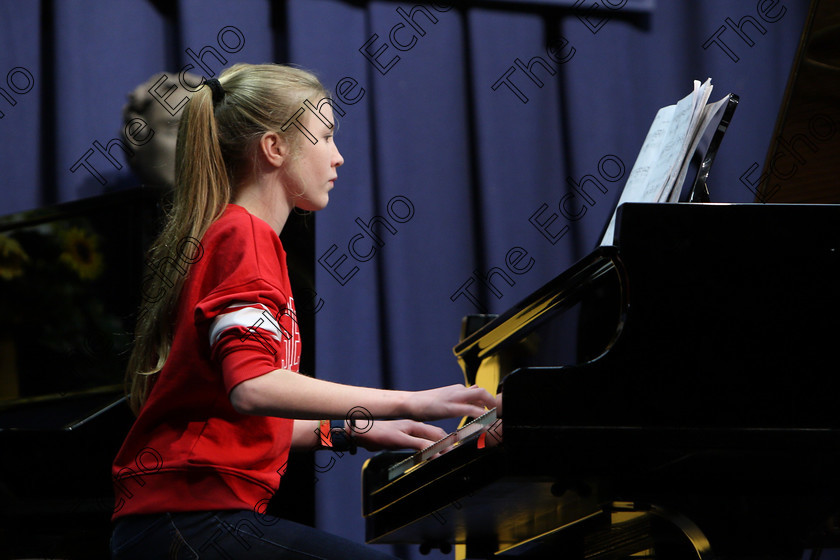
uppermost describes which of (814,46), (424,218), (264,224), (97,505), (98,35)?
(98,35)

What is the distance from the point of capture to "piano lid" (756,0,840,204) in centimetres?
151

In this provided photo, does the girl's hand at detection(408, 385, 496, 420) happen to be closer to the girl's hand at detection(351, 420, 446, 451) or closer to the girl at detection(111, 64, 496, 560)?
the girl at detection(111, 64, 496, 560)

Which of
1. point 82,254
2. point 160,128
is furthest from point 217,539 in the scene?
point 160,128

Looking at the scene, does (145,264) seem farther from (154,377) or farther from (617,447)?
(617,447)

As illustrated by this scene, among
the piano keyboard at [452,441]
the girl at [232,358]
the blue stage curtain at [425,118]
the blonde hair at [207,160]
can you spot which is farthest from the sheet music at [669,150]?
the blue stage curtain at [425,118]

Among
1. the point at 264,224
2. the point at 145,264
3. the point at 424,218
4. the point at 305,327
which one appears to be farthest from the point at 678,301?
the point at 424,218

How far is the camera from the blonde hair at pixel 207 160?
1.23 metres

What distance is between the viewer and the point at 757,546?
3.81 ft

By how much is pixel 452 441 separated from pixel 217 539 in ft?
1.24

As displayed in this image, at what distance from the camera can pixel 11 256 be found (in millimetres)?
1768

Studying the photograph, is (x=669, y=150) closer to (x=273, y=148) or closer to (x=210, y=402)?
(x=273, y=148)

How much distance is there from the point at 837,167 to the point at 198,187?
114 centimetres

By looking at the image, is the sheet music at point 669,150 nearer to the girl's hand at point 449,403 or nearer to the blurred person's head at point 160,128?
the girl's hand at point 449,403

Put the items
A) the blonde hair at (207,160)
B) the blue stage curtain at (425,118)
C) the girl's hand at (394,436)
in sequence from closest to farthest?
the blonde hair at (207,160)
the girl's hand at (394,436)
the blue stage curtain at (425,118)
